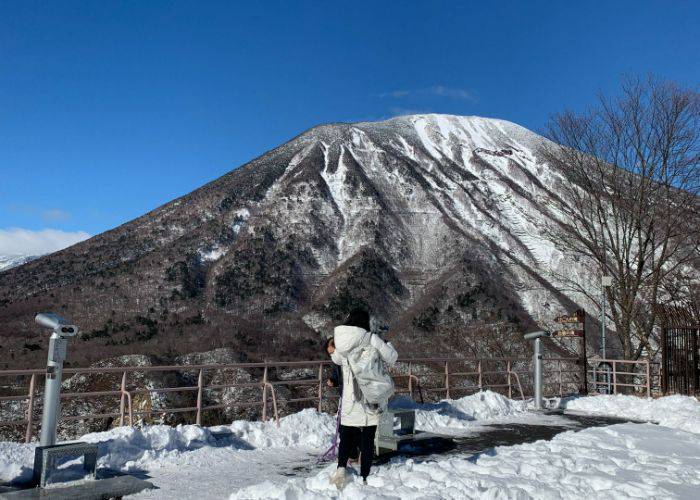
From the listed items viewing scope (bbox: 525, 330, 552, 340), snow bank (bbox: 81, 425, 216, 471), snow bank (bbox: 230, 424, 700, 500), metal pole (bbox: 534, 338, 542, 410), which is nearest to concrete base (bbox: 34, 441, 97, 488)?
snow bank (bbox: 81, 425, 216, 471)

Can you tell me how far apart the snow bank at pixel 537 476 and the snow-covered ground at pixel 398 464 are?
0.01m

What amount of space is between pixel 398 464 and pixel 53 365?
4.09 metres

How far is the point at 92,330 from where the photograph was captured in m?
69.7

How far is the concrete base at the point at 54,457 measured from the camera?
6.13 metres

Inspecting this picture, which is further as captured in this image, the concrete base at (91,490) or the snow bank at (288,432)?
the snow bank at (288,432)

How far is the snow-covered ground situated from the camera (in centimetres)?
598

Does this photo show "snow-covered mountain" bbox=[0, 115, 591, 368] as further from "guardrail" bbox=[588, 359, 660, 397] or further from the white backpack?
the white backpack

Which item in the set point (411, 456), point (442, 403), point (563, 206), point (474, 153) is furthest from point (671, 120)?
point (474, 153)

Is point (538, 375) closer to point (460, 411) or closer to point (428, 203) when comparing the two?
point (460, 411)

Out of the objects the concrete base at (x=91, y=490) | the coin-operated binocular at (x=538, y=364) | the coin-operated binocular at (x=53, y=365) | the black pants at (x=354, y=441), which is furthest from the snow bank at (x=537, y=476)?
the coin-operated binocular at (x=538, y=364)

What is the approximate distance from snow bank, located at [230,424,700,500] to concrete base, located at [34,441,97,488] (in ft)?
6.00

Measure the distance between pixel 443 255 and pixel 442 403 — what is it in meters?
76.0

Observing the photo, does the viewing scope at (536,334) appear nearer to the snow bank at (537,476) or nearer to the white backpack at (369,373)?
the snow bank at (537,476)

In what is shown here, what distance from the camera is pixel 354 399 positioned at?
589 centimetres
